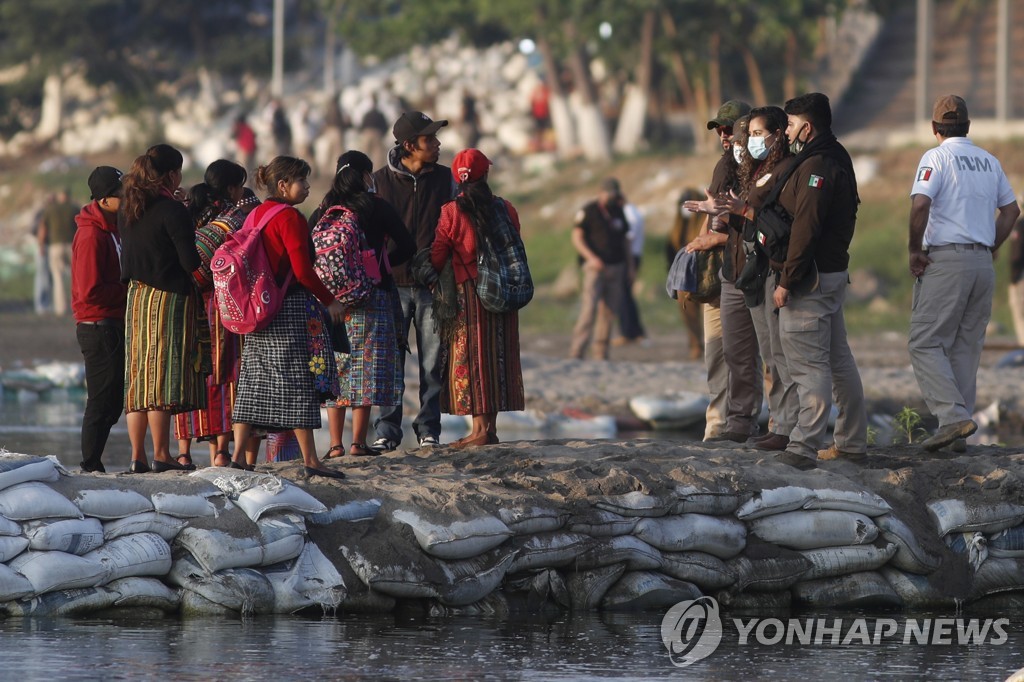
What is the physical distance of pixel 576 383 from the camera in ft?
49.2

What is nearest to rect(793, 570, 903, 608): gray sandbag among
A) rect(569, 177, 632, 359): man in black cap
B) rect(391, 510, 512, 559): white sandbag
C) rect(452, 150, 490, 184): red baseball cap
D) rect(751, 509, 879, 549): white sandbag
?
rect(751, 509, 879, 549): white sandbag

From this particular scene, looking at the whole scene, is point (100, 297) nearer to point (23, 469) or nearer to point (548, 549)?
point (23, 469)

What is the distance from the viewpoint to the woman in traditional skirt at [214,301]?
8180 mm

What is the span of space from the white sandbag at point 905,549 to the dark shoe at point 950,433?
2.72 feet

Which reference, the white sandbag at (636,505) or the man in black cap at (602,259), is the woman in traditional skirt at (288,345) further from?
the man in black cap at (602,259)

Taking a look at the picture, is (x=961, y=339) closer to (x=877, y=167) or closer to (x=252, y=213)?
(x=252, y=213)

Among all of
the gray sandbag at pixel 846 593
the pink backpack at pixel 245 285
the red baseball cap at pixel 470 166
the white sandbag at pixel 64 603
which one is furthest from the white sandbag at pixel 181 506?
the gray sandbag at pixel 846 593

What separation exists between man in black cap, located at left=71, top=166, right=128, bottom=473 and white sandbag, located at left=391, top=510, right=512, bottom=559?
5.46 feet

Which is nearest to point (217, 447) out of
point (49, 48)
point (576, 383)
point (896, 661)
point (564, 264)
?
point (896, 661)

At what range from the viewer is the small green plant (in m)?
10.5

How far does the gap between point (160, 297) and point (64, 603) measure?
1.68 meters

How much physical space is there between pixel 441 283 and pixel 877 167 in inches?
815

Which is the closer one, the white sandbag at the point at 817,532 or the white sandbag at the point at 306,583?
the white sandbag at the point at 306,583

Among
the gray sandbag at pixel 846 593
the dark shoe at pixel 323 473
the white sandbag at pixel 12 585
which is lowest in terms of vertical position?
the gray sandbag at pixel 846 593
